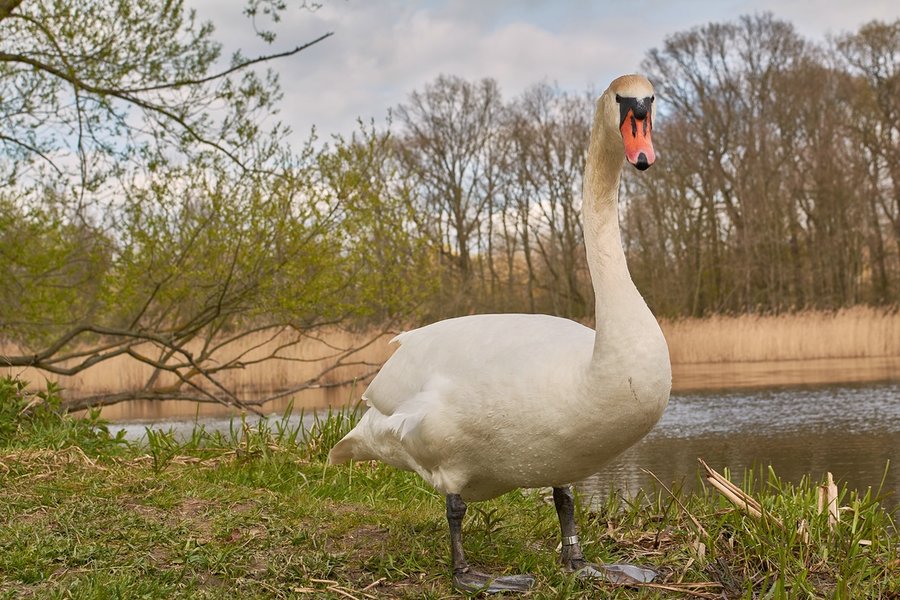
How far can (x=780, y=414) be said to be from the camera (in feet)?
36.9

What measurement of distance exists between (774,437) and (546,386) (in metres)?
7.39

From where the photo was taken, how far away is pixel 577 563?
367 cm

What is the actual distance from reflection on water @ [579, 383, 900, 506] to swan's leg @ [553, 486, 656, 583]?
7.32 ft

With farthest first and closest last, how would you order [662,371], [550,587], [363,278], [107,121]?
1. [363,278]
2. [107,121]
3. [550,587]
4. [662,371]

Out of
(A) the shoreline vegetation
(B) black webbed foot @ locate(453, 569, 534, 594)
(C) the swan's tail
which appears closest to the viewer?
(B) black webbed foot @ locate(453, 569, 534, 594)

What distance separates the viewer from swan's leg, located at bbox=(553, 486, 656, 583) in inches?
139

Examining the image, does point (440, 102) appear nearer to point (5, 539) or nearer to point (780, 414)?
point (780, 414)

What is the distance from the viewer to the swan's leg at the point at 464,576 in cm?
340

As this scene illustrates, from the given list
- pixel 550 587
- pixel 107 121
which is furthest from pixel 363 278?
pixel 550 587

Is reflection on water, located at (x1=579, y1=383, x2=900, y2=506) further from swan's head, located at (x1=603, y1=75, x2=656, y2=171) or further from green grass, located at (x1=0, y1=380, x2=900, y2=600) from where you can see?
swan's head, located at (x1=603, y1=75, x2=656, y2=171)

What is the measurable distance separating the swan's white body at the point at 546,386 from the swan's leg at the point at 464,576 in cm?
7

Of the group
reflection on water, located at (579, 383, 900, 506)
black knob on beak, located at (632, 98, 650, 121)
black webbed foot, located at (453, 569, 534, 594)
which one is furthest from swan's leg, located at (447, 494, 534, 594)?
reflection on water, located at (579, 383, 900, 506)

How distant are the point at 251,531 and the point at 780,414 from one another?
8749 millimetres

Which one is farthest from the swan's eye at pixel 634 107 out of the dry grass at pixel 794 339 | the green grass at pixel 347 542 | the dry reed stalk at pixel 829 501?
the dry grass at pixel 794 339
